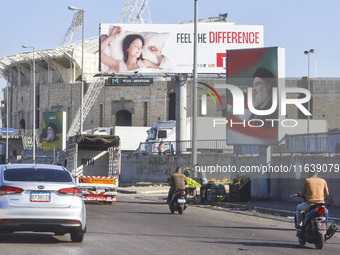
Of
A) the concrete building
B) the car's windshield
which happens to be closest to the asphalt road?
the car's windshield

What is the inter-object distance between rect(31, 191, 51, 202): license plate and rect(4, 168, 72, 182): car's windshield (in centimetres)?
39

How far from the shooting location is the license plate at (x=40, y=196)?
42.2 ft

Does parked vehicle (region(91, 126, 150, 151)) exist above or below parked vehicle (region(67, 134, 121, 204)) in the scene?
above

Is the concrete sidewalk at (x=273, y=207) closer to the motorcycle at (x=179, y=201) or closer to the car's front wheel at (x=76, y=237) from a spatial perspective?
the motorcycle at (x=179, y=201)

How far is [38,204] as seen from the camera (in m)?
12.9

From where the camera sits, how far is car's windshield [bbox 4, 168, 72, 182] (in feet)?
43.3

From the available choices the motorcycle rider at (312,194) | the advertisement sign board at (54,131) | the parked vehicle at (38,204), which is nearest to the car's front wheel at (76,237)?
the parked vehicle at (38,204)

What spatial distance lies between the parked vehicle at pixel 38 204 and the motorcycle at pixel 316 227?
4283 mm

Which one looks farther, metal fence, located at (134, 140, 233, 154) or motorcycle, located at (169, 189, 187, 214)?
metal fence, located at (134, 140, 233, 154)

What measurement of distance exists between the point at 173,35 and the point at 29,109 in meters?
51.0

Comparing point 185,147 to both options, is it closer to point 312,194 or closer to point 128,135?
point 128,135

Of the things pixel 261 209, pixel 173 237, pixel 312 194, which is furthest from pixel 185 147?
pixel 312 194

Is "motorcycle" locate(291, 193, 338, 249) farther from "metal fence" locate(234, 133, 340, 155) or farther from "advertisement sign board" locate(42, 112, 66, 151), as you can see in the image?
"advertisement sign board" locate(42, 112, 66, 151)

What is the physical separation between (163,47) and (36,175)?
4110cm
